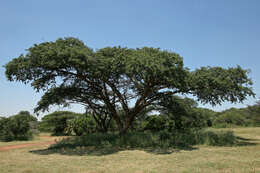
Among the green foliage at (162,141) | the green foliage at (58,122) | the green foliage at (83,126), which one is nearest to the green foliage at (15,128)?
the green foliage at (83,126)

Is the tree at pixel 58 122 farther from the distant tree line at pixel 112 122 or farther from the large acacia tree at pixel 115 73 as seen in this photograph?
the large acacia tree at pixel 115 73

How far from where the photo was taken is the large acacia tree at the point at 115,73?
13.4 m

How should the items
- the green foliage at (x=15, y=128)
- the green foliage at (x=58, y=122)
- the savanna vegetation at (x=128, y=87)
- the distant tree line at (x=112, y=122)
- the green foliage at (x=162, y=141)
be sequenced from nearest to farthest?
the savanna vegetation at (x=128, y=87)
the green foliage at (x=162, y=141)
the distant tree line at (x=112, y=122)
the green foliage at (x=15, y=128)
the green foliage at (x=58, y=122)

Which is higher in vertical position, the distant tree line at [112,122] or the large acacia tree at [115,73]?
the large acacia tree at [115,73]

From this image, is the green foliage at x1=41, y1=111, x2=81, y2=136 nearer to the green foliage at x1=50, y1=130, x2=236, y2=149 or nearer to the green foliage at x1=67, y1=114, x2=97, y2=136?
the green foliage at x1=67, y1=114, x2=97, y2=136

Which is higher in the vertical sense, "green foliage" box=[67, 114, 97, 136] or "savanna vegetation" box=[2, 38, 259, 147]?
"savanna vegetation" box=[2, 38, 259, 147]

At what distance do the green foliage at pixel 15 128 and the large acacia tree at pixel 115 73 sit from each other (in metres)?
8.53

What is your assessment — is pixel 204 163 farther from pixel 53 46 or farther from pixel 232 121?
pixel 232 121

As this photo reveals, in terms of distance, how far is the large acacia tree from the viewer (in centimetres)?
1335

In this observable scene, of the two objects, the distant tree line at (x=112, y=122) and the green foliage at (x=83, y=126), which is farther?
the green foliage at (x=83, y=126)

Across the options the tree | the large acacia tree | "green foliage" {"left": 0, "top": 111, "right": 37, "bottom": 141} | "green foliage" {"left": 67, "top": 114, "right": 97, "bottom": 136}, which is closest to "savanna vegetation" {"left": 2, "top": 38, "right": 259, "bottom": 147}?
the large acacia tree

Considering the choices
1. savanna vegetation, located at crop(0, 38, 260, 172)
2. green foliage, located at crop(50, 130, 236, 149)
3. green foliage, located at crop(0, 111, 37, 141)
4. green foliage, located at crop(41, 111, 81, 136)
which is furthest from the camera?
green foliage, located at crop(41, 111, 81, 136)

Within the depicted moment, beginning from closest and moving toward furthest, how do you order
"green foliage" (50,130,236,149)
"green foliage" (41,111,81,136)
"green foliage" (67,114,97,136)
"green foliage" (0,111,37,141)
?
1. "green foliage" (50,130,236,149)
2. "green foliage" (0,111,37,141)
3. "green foliage" (67,114,97,136)
4. "green foliage" (41,111,81,136)

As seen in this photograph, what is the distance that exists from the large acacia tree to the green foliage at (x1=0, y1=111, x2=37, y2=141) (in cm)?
853
